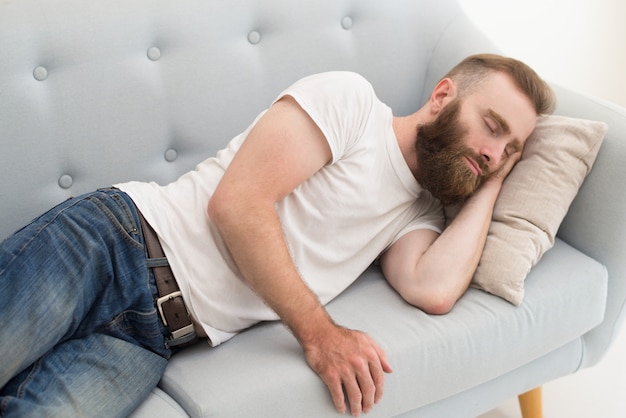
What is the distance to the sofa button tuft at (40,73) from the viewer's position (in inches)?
64.2

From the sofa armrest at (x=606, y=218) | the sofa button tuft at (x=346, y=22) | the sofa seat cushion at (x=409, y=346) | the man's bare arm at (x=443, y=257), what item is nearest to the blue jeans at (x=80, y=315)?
the sofa seat cushion at (x=409, y=346)

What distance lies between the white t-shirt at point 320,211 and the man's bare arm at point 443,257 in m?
0.05

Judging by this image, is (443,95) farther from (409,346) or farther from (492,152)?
(409,346)

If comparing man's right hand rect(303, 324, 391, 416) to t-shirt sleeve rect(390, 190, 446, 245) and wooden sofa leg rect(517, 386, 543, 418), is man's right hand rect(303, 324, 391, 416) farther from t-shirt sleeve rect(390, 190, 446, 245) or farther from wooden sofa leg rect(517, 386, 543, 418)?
wooden sofa leg rect(517, 386, 543, 418)

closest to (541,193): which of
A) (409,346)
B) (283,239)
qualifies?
(409,346)

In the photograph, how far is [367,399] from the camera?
4.48ft

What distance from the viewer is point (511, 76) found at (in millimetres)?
1659

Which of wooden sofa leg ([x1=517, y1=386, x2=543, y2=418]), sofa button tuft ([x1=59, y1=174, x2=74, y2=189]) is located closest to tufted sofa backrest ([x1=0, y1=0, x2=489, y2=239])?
sofa button tuft ([x1=59, y1=174, x2=74, y2=189])

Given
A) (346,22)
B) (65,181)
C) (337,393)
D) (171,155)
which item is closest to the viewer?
(337,393)

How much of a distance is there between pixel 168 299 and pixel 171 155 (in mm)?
507

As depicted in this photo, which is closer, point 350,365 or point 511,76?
point 350,365

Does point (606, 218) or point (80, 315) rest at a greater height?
point (80, 315)

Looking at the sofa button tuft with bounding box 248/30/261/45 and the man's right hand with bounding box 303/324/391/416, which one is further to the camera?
the sofa button tuft with bounding box 248/30/261/45

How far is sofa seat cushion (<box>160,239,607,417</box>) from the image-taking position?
4.41ft
